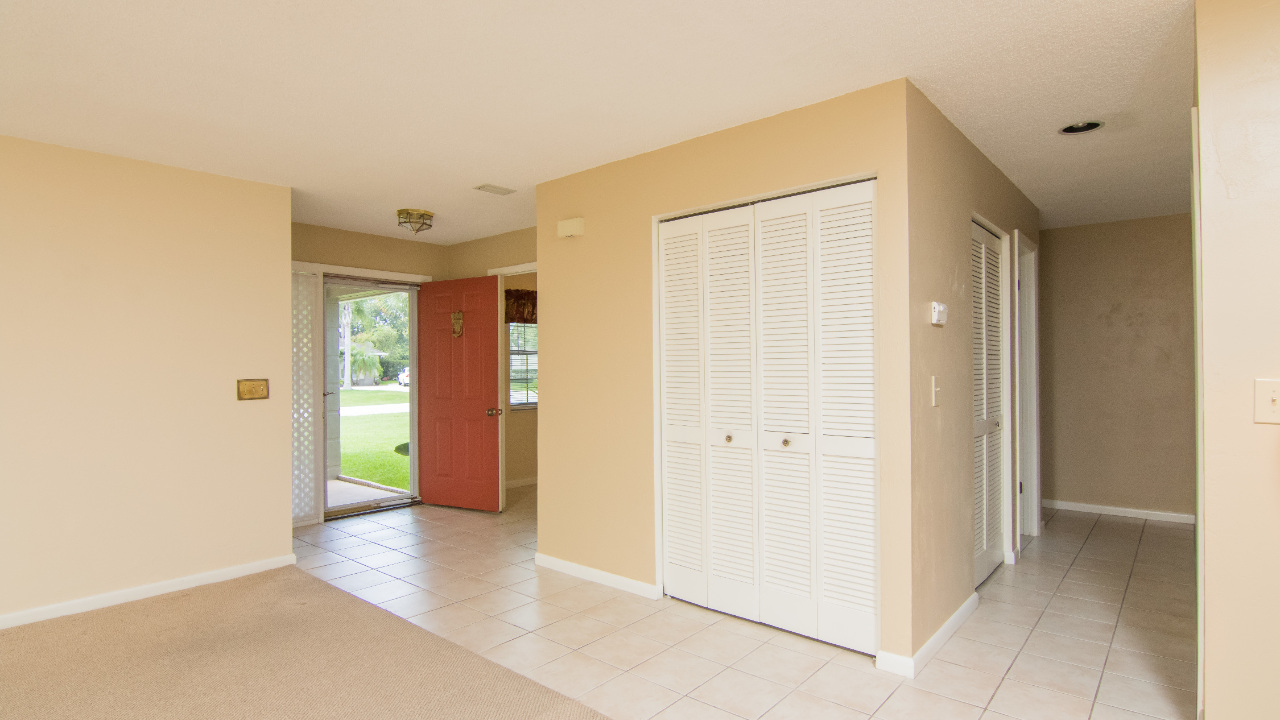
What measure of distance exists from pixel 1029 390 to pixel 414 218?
4.73 m

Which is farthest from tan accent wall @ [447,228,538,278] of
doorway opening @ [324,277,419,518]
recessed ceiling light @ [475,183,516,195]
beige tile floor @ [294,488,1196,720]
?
beige tile floor @ [294,488,1196,720]

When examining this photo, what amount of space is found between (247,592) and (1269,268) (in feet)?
15.6

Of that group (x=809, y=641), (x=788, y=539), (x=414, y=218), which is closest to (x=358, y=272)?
(x=414, y=218)

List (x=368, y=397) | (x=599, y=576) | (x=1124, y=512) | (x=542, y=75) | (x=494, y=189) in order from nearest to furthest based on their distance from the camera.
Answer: (x=542, y=75) → (x=599, y=576) → (x=494, y=189) → (x=1124, y=512) → (x=368, y=397)

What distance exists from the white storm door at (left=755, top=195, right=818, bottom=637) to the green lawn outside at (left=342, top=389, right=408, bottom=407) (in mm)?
12977

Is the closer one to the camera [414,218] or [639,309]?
[639,309]

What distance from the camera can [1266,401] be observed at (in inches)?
78.0

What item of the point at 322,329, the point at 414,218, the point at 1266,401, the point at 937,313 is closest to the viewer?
the point at 1266,401

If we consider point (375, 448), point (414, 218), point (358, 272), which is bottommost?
point (375, 448)

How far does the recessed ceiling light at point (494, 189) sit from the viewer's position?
4230 mm

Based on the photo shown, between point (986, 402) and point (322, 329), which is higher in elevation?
point (322, 329)

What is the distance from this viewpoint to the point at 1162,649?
289 centimetres

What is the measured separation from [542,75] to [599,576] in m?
2.70

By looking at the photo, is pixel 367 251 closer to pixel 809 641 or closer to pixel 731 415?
pixel 731 415
